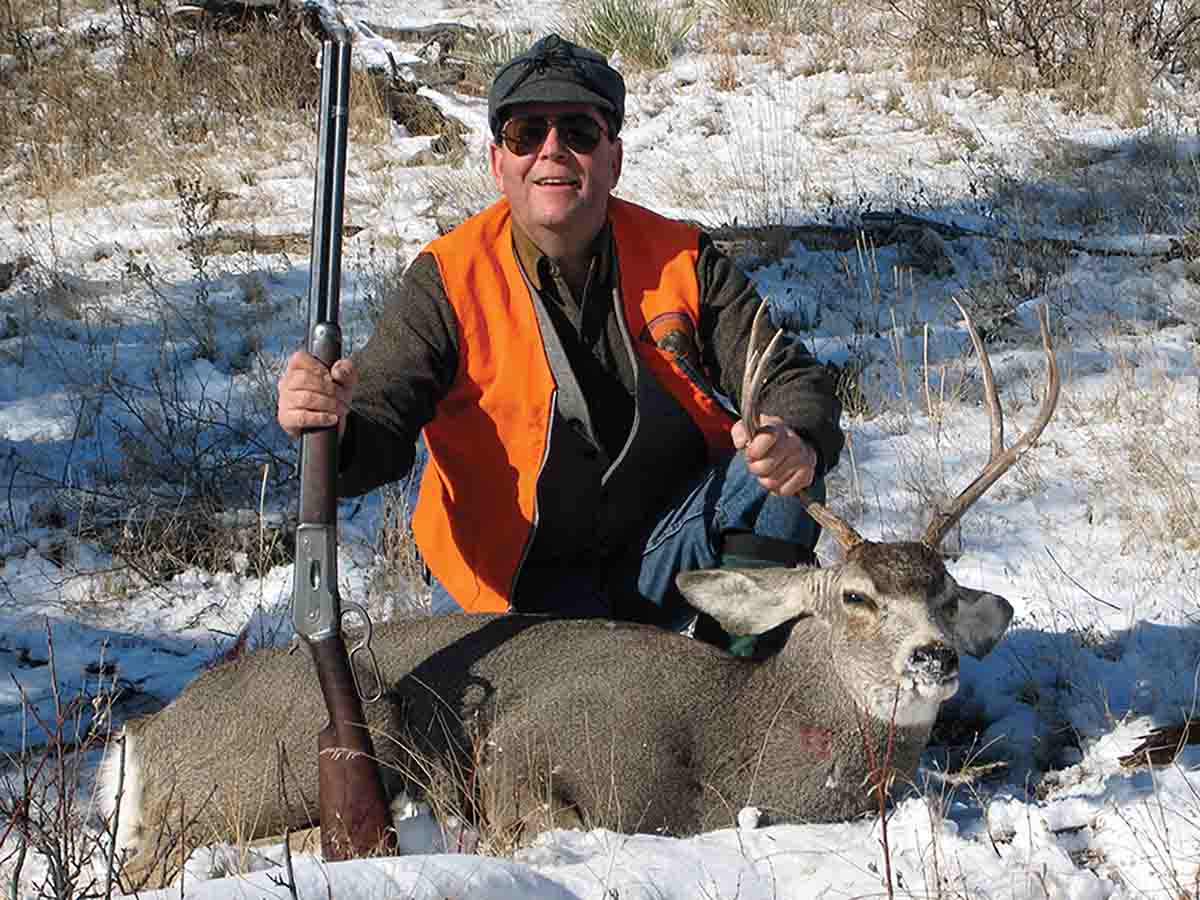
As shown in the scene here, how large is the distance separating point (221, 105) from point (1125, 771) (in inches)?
317

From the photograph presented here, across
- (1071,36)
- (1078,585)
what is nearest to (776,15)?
(1071,36)

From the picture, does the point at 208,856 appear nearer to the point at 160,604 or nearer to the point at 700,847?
the point at 700,847

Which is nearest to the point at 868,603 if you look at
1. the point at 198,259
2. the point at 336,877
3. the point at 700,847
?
the point at 700,847

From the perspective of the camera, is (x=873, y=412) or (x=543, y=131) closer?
(x=543, y=131)

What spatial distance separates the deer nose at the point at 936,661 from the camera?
3.67m

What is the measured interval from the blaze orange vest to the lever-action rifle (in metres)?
0.54

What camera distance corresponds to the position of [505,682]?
4.05m

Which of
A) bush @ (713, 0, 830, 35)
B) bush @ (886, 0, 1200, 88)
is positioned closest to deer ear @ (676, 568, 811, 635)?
bush @ (886, 0, 1200, 88)

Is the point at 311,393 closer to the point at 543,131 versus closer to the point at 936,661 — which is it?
the point at 543,131

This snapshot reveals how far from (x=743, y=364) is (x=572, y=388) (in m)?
0.51

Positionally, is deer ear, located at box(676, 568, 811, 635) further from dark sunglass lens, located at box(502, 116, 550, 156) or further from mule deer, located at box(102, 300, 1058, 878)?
dark sunglass lens, located at box(502, 116, 550, 156)

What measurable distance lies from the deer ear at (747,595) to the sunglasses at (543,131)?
130cm

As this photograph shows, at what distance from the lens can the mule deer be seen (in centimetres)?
385

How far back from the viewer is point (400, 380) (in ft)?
14.4
